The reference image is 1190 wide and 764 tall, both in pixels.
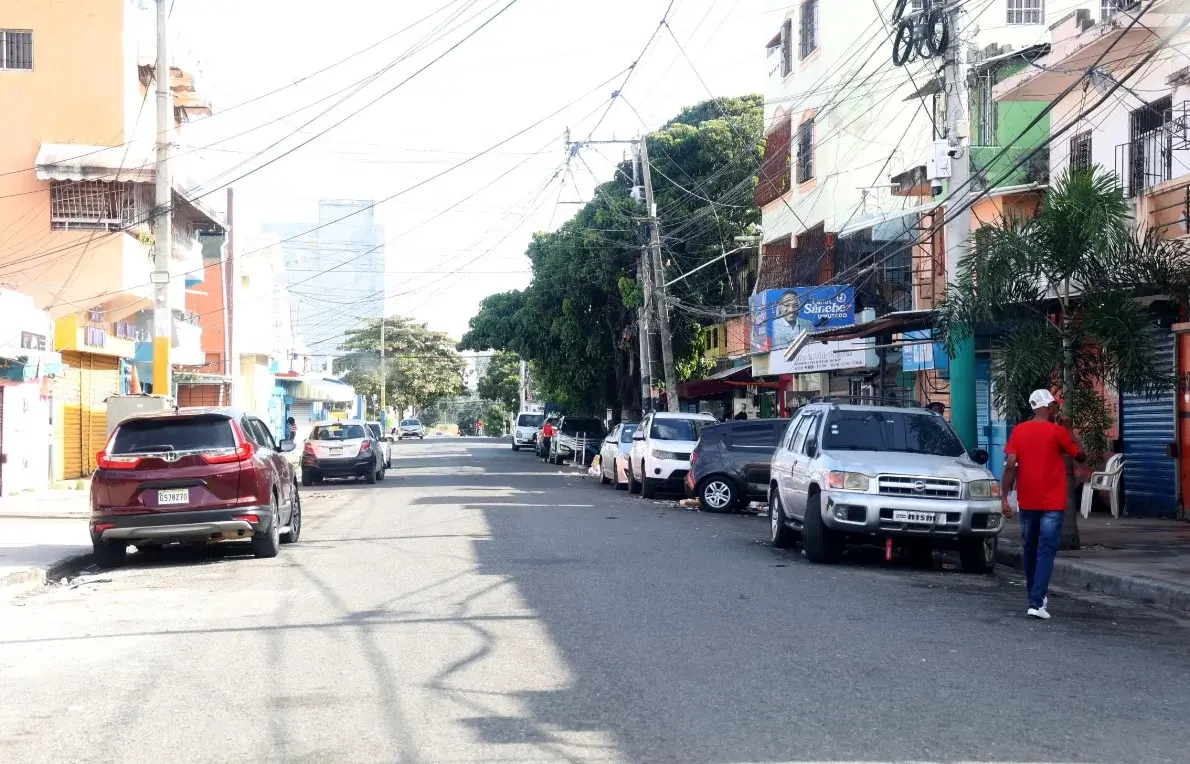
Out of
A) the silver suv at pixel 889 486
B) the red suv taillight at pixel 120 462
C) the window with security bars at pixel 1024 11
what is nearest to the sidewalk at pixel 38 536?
the red suv taillight at pixel 120 462

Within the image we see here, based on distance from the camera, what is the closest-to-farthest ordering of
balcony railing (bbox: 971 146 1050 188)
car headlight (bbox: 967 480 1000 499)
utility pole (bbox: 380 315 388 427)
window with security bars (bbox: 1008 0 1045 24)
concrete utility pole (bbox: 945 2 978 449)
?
car headlight (bbox: 967 480 1000 499) < concrete utility pole (bbox: 945 2 978 449) < balcony railing (bbox: 971 146 1050 188) < window with security bars (bbox: 1008 0 1045 24) < utility pole (bbox: 380 315 388 427)

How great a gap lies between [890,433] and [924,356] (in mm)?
12304

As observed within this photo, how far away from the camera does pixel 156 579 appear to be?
1304 centimetres

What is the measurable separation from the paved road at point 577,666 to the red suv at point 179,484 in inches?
19.2

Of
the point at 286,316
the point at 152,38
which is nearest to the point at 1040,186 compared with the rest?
the point at 152,38

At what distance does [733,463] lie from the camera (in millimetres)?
22156

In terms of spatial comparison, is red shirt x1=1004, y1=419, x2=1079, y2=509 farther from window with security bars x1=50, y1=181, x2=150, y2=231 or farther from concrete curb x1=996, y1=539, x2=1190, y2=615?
window with security bars x1=50, y1=181, x2=150, y2=231

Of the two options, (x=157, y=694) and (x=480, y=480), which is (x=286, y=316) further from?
(x=157, y=694)

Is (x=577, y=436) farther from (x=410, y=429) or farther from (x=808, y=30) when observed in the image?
(x=410, y=429)

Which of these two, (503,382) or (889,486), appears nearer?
(889,486)

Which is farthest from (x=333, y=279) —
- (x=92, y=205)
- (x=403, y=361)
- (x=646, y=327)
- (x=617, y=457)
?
(x=617, y=457)

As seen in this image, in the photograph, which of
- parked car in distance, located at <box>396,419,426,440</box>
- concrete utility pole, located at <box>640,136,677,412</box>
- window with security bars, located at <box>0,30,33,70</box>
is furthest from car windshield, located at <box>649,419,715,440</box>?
parked car in distance, located at <box>396,419,426,440</box>

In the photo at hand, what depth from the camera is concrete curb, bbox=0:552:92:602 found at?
12.2m

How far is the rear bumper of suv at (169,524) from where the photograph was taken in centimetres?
1384
